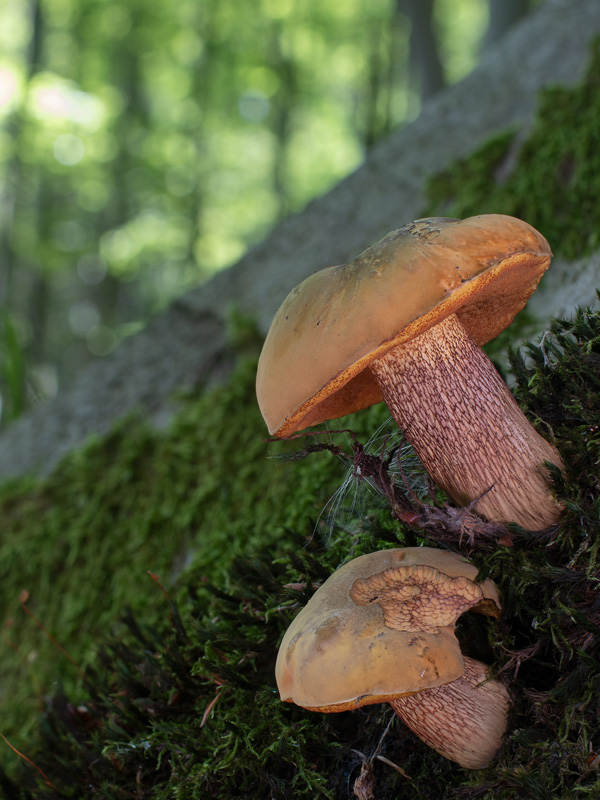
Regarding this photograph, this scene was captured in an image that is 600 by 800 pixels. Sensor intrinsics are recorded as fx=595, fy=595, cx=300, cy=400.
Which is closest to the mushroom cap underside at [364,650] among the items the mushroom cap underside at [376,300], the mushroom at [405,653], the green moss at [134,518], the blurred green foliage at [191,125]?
the mushroom at [405,653]

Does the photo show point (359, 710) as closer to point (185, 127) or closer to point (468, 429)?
point (468, 429)

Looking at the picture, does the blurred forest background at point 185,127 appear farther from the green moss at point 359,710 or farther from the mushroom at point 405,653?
the mushroom at point 405,653

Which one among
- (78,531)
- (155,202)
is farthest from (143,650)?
(155,202)

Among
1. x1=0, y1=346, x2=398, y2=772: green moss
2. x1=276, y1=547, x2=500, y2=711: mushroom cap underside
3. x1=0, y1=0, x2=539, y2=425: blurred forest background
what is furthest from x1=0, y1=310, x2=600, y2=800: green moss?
x1=0, y1=0, x2=539, y2=425: blurred forest background

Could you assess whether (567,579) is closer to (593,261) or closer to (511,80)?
(593,261)

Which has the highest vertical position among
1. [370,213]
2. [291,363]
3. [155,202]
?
[291,363]

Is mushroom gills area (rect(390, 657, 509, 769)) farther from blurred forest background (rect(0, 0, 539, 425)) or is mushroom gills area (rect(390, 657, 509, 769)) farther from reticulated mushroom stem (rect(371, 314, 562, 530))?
blurred forest background (rect(0, 0, 539, 425))
